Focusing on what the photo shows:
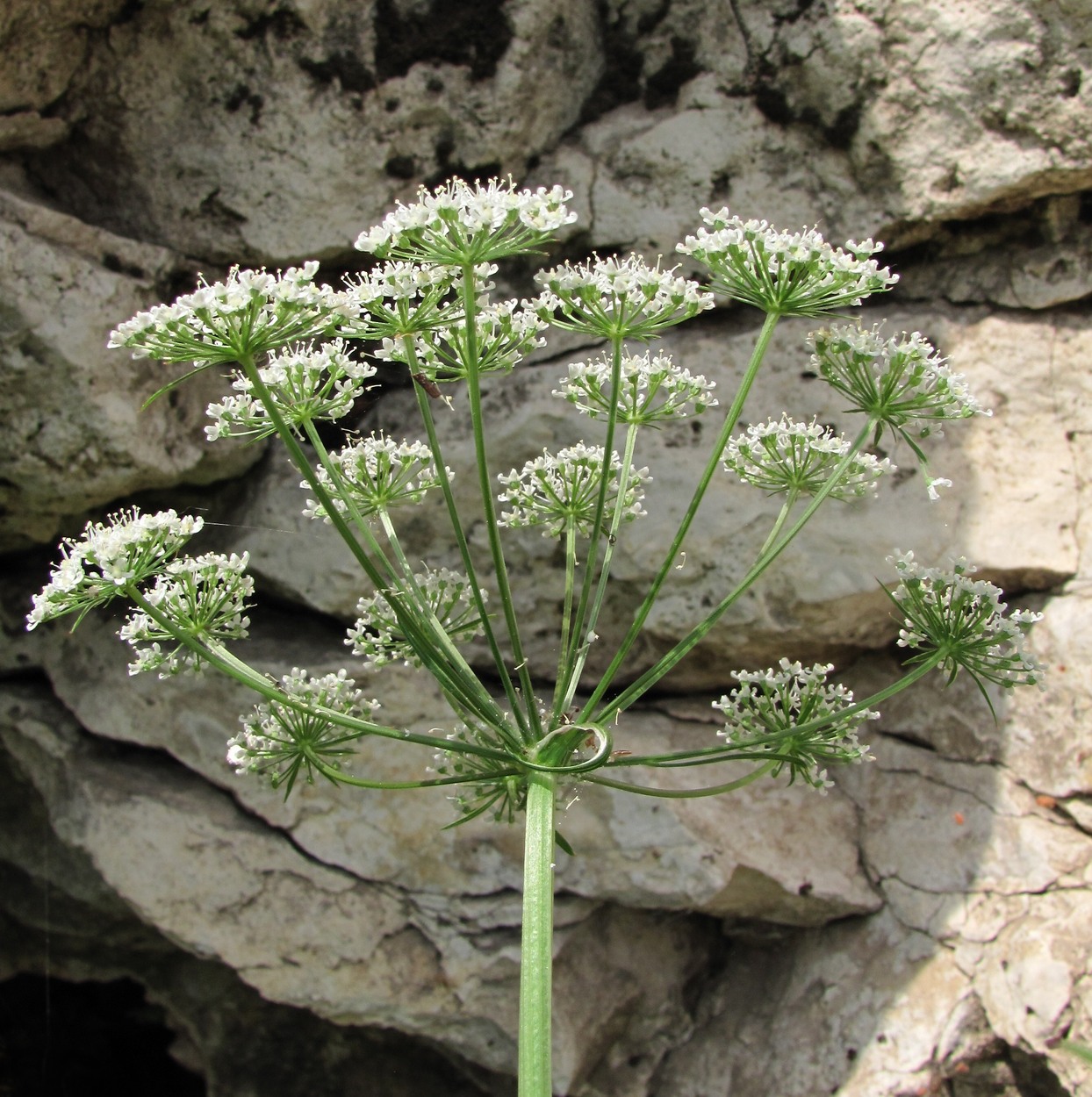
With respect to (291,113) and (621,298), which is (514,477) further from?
(291,113)

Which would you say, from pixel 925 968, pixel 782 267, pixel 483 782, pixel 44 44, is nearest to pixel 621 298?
pixel 782 267

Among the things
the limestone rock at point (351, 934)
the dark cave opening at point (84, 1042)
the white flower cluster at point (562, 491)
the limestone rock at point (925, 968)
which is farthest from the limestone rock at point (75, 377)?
the limestone rock at point (925, 968)

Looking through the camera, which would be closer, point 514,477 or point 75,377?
point 514,477

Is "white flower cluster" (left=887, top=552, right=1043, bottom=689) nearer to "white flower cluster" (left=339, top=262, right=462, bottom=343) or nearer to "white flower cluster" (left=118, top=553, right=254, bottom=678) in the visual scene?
"white flower cluster" (left=339, top=262, right=462, bottom=343)

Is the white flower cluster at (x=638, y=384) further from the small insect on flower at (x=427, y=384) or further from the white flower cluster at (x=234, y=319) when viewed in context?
the white flower cluster at (x=234, y=319)

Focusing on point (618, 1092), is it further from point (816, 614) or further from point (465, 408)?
point (465, 408)

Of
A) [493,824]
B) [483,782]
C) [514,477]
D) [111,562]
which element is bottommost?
[493,824]

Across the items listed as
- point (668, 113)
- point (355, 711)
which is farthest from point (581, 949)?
point (668, 113)
